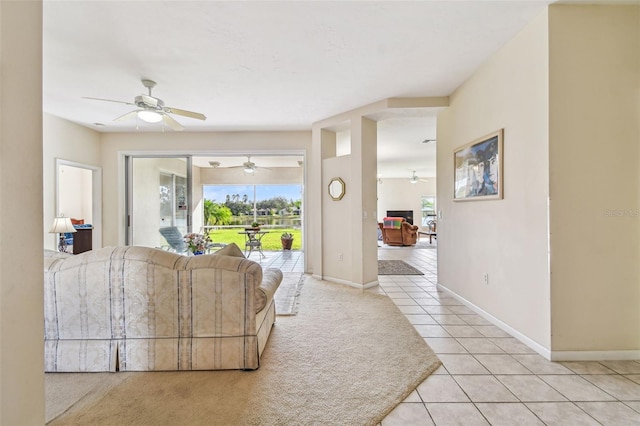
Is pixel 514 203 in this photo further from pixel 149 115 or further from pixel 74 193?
pixel 74 193

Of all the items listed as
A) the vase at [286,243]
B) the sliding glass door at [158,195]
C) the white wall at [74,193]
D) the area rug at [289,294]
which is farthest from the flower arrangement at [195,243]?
the white wall at [74,193]

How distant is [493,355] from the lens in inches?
83.8

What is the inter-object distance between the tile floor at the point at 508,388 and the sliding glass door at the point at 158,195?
473cm

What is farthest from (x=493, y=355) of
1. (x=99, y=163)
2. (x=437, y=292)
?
(x=99, y=163)

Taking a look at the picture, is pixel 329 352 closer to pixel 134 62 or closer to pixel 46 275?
pixel 46 275

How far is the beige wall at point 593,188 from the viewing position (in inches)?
80.0

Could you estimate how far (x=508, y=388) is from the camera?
1.74m

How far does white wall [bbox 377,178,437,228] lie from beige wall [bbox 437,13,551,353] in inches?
333

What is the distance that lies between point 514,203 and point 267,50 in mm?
2591

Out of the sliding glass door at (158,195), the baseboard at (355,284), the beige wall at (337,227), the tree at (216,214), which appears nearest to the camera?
the baseboard at (355,284)

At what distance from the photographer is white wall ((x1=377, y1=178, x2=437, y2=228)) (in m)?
11.7

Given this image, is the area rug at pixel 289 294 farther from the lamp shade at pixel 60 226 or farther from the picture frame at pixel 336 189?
the lamp shade at pixel 60 226

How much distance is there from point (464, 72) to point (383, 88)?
0.87 m

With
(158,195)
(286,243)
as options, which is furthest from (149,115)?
(286,243)
